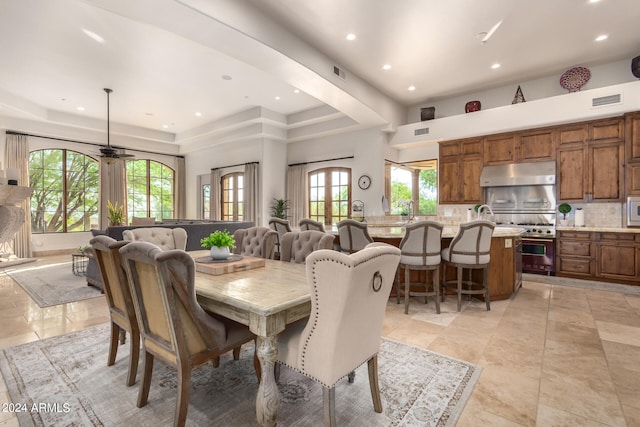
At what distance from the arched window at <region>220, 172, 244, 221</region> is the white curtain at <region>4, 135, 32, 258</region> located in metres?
4.47

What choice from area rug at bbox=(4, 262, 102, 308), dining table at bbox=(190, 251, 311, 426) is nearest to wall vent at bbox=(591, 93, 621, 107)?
dining table at bbox=(190, 251, 311, 426)

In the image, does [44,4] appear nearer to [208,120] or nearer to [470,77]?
[208,120]

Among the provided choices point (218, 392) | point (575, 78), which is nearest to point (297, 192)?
point (575, 78)

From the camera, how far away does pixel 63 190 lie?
26.3 ft

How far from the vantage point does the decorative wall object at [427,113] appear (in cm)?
627

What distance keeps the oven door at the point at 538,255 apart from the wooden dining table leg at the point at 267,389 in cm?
527

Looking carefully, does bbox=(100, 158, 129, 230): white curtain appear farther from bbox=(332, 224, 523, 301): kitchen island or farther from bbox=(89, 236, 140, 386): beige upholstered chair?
bbox=(332, 224, 523, 301): kitchen island

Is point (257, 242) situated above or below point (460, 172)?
below

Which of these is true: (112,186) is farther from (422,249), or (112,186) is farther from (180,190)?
(422,249)

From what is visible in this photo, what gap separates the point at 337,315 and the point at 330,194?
20.7ft

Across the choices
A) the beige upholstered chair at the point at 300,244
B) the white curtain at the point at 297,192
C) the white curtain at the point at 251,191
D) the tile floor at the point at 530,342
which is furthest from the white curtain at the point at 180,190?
the beige upholstered chair at the point at 300,244

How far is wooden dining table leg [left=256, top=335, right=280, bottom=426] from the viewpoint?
1.48 meters

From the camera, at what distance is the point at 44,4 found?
3369 mm

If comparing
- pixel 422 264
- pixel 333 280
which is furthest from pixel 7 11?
→ pixel 422 264
